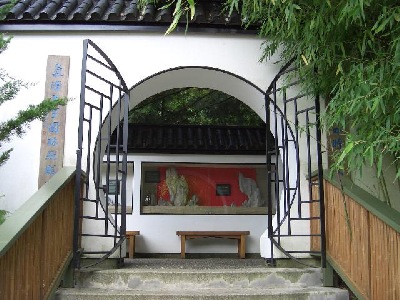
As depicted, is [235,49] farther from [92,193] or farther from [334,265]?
[334,265]

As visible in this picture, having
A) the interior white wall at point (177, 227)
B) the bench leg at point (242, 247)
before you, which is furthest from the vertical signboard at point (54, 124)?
the bench leg at point (242, 247)

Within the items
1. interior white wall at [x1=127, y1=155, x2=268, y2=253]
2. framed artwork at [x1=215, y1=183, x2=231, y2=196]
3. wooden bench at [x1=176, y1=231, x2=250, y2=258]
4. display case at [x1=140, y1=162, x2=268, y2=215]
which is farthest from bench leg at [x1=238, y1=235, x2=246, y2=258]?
framed artwork at [x1=215, y1=183, x2=231, y2=196]

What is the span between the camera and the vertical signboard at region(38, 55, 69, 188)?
445cm

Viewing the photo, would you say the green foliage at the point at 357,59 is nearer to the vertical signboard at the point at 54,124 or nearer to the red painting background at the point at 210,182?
the vertical signboard at the point at 54,124

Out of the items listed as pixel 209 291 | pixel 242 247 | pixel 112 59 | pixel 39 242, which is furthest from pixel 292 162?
pixel 242 247

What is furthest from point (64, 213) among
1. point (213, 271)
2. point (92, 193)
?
point (213, 271)

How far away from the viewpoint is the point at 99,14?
473cm

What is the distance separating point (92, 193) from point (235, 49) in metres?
2.01

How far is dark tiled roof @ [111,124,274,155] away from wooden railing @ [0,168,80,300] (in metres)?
3.74

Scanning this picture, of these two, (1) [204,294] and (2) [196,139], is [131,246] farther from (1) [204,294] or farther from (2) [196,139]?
(1) [204,294]

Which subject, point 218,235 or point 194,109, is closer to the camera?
point 218,235

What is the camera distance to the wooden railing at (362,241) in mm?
2861

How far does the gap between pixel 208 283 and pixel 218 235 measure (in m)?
3.47

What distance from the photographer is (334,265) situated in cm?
373
